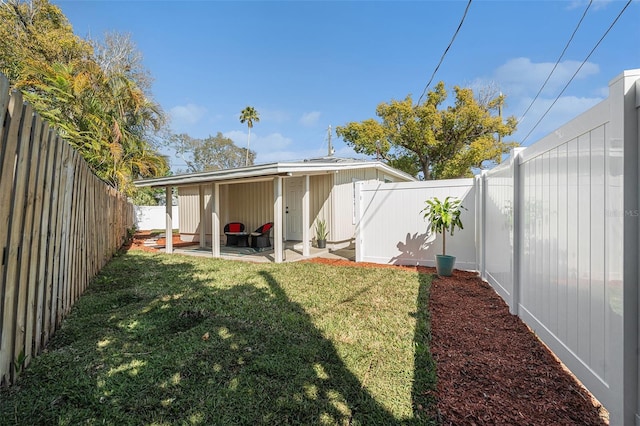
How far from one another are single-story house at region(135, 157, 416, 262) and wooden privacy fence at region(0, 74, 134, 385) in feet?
13.3

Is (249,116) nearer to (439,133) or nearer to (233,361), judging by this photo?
(439,133)

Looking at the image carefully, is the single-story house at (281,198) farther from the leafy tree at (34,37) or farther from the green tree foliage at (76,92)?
the leafy tree at (34,37)

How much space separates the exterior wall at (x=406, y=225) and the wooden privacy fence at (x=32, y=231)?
551cm

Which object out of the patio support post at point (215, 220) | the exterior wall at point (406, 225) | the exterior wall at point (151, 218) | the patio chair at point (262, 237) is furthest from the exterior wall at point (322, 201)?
the exterior wall at point (151, 218)

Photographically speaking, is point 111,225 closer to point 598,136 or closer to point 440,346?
point 440,346

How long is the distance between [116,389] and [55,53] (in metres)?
16.7

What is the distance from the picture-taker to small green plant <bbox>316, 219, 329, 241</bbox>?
9.46 m

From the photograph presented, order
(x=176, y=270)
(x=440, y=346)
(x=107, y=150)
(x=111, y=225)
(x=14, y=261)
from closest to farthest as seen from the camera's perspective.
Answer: (x=14, y=261)
(x=440, y=346)
(x=176, y=270)
(x=111, y=225)
(x=107, y=150)

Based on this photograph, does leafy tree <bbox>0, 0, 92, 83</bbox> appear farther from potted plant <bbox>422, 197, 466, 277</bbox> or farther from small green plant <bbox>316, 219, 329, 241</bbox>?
potted plant <bbox>422, 197, 466, 277</bbox>

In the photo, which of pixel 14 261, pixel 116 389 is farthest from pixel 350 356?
pixel 14 261

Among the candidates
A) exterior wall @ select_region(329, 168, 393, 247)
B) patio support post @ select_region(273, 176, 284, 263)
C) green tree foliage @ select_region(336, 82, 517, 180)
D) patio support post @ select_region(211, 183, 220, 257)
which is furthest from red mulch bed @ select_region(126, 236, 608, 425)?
green tree foliage @ select_region(336, 82, 517, 180)

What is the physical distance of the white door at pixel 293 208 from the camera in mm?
10535

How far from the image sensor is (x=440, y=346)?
9.42 feet

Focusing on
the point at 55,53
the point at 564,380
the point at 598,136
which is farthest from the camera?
the point at 55,53
